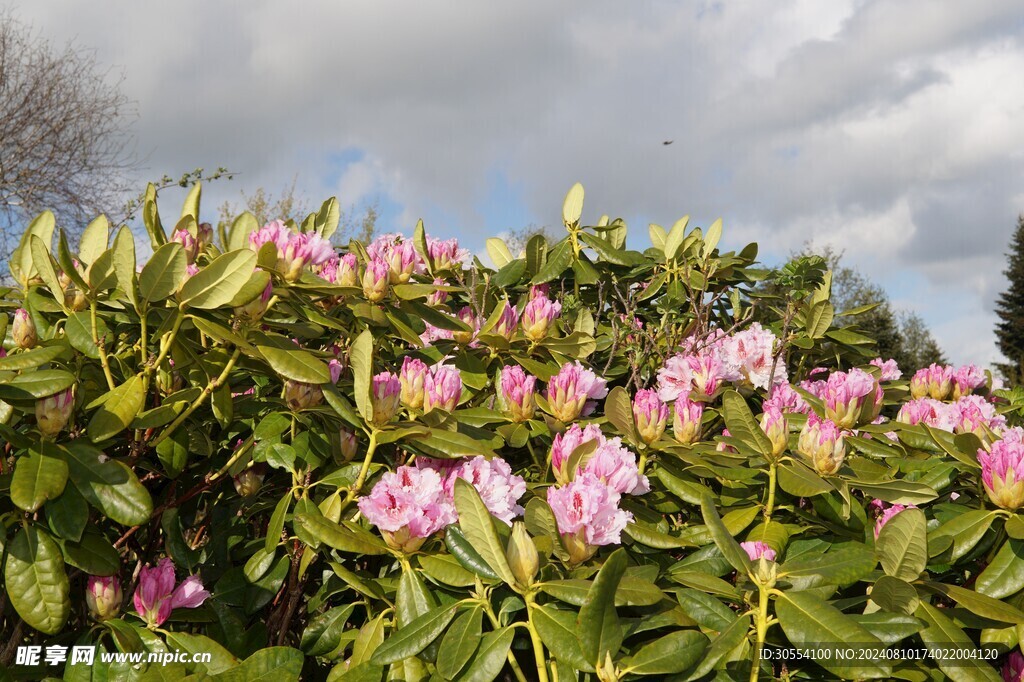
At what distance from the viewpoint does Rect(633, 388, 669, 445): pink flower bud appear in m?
1.55

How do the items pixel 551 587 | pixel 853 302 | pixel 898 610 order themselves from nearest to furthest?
pixel 551 587 < pixel 898 610 < pixel 853 302

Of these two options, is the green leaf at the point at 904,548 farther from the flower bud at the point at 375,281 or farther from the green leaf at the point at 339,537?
the flower bud at the point at 375,281

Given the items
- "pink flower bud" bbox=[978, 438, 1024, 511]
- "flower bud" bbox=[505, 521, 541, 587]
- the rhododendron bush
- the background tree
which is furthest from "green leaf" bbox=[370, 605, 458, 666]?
the background tree

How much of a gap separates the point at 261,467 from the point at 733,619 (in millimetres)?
942

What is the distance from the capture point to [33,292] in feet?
4.99

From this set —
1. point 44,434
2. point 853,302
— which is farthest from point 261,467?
point 853,302

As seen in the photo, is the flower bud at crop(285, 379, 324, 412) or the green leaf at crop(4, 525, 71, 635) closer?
the green leaf at crop(4, 525, 71, 635)

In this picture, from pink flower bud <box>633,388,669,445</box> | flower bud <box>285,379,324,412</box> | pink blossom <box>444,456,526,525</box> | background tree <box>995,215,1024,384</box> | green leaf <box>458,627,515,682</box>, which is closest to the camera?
green leaf <box>458,627,515,682</box>

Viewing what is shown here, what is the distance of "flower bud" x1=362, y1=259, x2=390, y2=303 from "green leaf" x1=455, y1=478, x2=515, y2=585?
0.61 meters

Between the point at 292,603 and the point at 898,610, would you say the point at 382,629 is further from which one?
the point at 898,610

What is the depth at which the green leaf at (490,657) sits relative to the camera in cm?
107

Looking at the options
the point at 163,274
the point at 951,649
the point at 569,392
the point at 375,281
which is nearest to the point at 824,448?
the point at 951,649


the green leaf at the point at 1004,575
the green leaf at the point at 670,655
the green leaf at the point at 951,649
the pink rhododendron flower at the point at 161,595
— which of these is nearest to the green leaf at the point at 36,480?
the pink rhododendron flower at the point at 161,595

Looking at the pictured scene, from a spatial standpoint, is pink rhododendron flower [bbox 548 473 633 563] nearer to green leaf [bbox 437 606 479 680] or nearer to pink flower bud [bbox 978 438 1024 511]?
green leaf [bbox 437 606 479 680]
